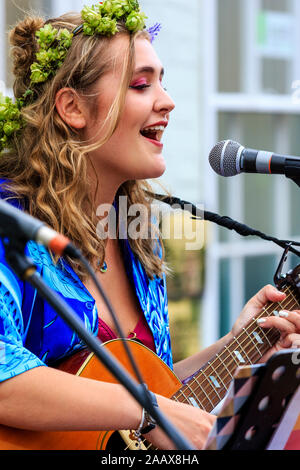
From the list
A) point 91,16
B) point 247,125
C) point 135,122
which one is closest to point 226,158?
point 135,122

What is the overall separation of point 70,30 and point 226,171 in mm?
854

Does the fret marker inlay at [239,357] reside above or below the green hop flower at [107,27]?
below

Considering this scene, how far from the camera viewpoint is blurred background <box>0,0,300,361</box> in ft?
16.2

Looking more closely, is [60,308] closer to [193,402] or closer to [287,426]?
[287,426]

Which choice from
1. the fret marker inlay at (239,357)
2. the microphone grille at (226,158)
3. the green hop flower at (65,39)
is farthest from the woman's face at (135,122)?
the fret marker inlay at (239,357)

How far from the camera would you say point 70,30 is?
2338mm

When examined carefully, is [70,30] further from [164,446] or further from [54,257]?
[164,446]

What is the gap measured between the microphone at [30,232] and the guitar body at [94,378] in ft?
2.46

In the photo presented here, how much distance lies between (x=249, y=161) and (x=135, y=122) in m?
0.51

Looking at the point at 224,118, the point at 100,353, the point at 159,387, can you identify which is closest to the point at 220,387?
the point at 159,387

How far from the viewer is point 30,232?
3.77 ft

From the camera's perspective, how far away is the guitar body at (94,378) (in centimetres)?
180

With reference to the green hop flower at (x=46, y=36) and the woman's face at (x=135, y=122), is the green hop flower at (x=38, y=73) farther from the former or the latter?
the woman's face at (x=135, y=122)

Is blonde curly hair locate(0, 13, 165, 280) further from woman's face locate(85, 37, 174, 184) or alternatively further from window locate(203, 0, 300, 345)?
window locate(203, 0, 300, 345)
